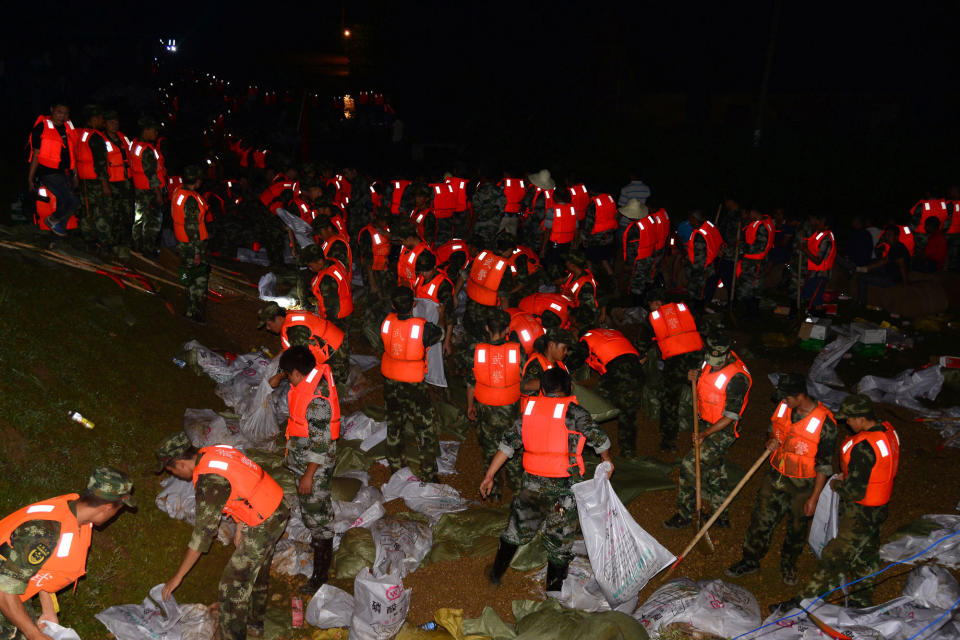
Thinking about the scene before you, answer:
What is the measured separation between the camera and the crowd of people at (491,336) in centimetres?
475

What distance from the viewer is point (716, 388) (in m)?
6.16

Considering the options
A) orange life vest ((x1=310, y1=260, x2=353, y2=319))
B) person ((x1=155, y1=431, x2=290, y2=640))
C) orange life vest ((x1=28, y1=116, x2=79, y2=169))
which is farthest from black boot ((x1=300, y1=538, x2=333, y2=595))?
orange life vest ((x1=28, y1=116, x2=79, y2=169))

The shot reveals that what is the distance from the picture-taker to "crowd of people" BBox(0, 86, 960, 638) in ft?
15.6

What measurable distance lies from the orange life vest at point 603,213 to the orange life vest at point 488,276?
420 centimetres

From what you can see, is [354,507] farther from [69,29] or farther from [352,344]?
[69,29]

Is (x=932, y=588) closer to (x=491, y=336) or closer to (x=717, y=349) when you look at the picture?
(x=717, y=349)

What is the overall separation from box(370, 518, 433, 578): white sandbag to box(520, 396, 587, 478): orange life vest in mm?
1346

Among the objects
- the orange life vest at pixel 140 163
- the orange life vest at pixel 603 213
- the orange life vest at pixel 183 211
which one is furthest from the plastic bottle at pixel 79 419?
the orange life vest at pixel 603 213

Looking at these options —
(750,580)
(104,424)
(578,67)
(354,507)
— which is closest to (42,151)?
(104,424)

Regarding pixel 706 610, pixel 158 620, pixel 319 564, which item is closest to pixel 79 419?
pixel 158 620

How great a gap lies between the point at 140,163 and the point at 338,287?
11.8 ft

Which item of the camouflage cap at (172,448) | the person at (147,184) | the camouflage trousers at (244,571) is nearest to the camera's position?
the camouflage cap at (172,448)

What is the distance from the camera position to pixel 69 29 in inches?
1157

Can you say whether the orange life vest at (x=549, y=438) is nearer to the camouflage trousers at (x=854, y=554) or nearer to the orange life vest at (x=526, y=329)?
the orange life vest at (x=526, y=329)
